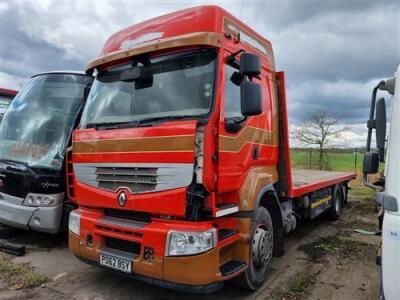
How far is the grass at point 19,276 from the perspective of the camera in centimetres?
425

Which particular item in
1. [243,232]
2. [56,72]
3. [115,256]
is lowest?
[115,256]

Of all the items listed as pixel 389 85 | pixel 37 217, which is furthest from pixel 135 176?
pixel 389 85

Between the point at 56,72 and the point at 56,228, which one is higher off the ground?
the point at 56,72

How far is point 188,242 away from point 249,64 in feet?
6.06

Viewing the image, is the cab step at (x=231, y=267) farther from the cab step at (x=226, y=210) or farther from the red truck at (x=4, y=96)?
the red truck at (x=4, y=96)

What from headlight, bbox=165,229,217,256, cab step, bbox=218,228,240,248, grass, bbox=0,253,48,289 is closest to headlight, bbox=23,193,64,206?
grass, bbox=0,253,48,289

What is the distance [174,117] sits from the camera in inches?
141

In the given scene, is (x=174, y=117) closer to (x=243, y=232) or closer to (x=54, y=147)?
(x=243, y=232)

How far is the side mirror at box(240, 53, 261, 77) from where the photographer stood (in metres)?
3.56

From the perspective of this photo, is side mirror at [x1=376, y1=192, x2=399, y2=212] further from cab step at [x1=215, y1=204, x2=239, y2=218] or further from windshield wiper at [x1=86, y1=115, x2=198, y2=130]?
windshield wiper at [x1=86, y1=115, x2=198, y2=130]

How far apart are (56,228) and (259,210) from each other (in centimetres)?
312

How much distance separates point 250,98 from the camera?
3.54 metres

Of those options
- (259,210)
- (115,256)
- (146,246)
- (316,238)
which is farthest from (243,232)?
(316,238)

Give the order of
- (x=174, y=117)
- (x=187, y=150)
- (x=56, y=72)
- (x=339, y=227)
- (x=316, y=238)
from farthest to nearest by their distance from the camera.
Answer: (x=339, y=227), (x=316, y=238), (x=56, y=72), (x=174, y=117), (x=187, y=150)
